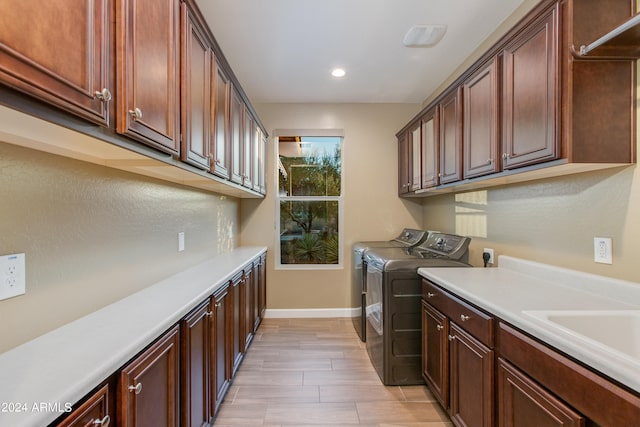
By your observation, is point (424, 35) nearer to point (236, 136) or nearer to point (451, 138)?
point (451, 138)

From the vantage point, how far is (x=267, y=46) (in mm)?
2625

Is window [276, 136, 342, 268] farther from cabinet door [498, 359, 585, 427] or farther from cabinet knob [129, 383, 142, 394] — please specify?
cabinet knob [129, 383, 142, 394]

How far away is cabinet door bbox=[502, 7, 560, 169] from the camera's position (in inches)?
54.9

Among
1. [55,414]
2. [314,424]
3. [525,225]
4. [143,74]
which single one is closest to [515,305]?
[525,225]

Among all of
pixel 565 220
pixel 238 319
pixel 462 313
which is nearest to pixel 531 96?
pixel 565 220

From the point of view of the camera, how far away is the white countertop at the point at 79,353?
2.19 feet

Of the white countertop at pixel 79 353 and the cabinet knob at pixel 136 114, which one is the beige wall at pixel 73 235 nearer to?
the white countertop at pixel 79 353

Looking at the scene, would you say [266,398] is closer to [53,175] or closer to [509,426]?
[509,426]

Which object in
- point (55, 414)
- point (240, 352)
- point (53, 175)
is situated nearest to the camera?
point (55, 414)

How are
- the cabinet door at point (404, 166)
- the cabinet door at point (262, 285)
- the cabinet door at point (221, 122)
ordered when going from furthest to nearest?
the cabinet door at point (404, 166)
the cabinet door at point (262, 285)
the cabinet door at point (221, 122)

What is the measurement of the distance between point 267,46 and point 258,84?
78cm

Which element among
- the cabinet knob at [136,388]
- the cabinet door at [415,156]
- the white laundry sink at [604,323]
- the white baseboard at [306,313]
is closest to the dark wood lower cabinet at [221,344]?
the cabinet knob at [136,388]

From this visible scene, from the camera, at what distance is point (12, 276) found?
0.94 m

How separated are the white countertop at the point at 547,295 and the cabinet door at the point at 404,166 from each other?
1555 mm
